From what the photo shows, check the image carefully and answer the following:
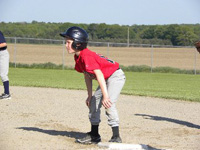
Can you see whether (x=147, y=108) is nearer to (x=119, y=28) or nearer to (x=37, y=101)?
(x=37, y=101)

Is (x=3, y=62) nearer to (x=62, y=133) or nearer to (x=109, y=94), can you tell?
(x=62, y=133)

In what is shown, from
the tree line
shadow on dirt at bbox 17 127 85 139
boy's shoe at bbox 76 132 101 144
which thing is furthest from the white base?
the tree line

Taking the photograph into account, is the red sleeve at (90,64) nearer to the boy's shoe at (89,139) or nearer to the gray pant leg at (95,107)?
the gray pant leg at (95,107)

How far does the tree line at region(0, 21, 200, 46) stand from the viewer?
33019mm

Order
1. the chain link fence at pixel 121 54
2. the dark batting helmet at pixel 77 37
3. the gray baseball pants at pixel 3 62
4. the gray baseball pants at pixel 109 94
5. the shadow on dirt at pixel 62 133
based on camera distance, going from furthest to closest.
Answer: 1. the chain link fence at pixel 121 54
2. the gray baseball pants at pixel 3 62
3. the shadow on dirt at pixel 62 133
4. the gray baseball pants at pixel 109 94
5. the dark batting helmet at pixel 77 37

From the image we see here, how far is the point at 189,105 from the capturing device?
10680mm

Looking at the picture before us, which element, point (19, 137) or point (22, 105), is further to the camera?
point (22, 105)

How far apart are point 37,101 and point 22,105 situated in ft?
2.65

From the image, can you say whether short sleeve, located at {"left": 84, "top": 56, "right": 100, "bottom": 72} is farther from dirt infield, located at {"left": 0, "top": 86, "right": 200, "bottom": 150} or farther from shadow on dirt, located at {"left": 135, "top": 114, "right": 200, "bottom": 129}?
shadow on dirt, located at {"left": 135, "top": 114, "right": 200, "bottom": 129}

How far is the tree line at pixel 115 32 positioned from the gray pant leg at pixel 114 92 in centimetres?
2457

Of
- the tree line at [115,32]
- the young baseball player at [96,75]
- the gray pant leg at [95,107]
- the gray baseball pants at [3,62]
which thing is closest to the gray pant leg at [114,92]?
the young baseball player at [96,75]

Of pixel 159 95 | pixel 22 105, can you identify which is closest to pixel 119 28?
pixel 159 95

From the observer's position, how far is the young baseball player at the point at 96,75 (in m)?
5.56

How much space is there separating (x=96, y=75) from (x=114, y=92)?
20.7 inches
